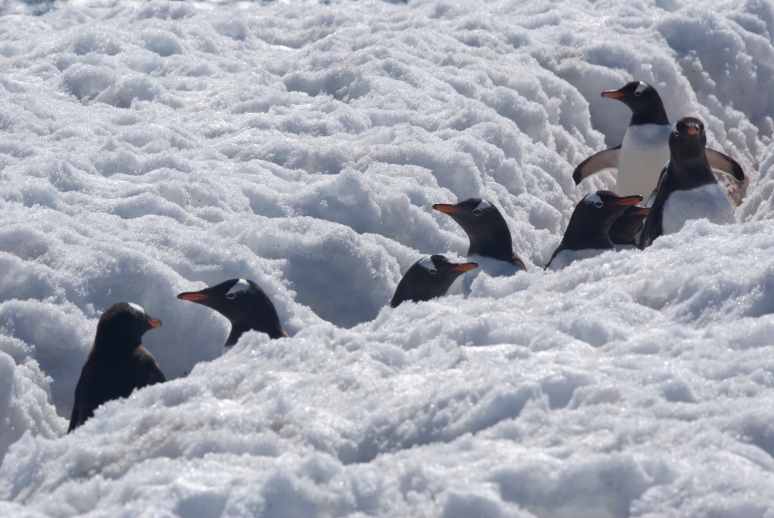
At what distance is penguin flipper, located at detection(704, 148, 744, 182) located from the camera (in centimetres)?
621

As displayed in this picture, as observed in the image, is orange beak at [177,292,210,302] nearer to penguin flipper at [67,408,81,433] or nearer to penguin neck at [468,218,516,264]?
penguin flipper at [67,408,81,433]

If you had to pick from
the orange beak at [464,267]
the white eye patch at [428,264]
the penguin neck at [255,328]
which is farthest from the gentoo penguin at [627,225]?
the penguin neck at [255,328]

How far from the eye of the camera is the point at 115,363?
344 cm

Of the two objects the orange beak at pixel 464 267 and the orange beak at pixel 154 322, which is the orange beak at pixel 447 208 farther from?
the orange beak at pixel 154 322

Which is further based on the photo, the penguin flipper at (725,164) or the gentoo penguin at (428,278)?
the penguin flipper at (725,164)

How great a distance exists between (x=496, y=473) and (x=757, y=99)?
22.6ft

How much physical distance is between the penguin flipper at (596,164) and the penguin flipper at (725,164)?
0.67 meters

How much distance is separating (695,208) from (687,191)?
0.45 ft

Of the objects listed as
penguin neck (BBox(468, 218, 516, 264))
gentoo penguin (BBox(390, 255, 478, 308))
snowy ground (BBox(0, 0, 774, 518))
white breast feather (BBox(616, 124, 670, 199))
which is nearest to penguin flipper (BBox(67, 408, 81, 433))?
snowy ground (BBox(0, 0, 774, 518))

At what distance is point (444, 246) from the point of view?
505cm

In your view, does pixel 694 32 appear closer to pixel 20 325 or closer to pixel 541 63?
pixel 541 63

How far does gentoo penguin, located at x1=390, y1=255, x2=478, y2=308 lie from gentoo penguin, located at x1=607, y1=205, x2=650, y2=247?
1476 millimetres

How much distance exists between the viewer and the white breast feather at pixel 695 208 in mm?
4898

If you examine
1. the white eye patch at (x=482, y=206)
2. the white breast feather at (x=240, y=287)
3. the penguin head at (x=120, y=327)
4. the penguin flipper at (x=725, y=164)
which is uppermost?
the white eye patch at (x=482, y=206)
